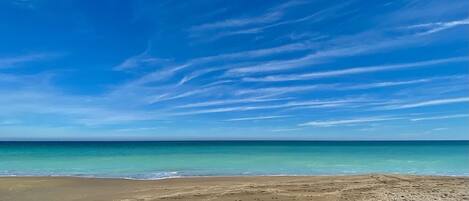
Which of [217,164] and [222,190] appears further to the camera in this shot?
[217,164]

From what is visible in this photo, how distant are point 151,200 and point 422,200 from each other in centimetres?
734

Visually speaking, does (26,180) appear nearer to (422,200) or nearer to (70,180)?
(70,180)

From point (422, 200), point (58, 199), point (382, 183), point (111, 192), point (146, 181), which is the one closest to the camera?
point (422, 200)

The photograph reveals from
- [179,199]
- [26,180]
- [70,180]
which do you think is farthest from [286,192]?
[26,180]

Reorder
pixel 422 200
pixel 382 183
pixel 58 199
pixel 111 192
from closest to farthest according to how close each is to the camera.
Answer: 1. pixel 422 200
2. pixel 58 199
3. pixel 111 192
4. pixel 382 183

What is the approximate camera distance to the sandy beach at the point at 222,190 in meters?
10.8

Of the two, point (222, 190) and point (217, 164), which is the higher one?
point (217, 164)

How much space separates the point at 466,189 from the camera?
38.6 ft

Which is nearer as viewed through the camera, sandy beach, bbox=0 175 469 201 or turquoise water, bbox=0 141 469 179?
sandy beach, bbox=0 175 469 201

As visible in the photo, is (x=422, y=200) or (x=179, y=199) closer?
(x=422, y=200)

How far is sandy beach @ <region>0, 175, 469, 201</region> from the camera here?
1076 centimetres

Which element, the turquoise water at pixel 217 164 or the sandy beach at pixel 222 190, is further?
→ the turquoise water at pixel 217 164

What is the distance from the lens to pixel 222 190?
39.4 feet

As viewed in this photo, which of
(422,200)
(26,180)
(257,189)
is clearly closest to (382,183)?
(422,200)
